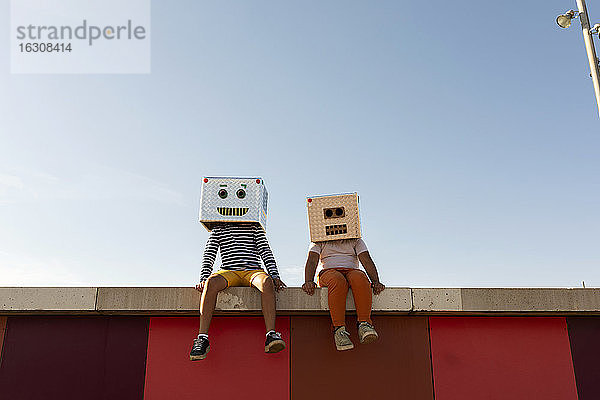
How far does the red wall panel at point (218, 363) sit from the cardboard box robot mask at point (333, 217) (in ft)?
2.55

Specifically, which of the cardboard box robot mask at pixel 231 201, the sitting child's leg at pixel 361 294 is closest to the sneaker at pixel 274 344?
the sitting child's leg at pixel 361 294

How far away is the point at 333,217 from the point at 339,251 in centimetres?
29

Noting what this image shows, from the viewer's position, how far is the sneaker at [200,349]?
3543 mm

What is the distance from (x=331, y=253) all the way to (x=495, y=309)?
1.35 m

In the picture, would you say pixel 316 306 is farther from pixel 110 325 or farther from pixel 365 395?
pixel 110 325

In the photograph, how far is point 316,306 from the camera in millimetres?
3938

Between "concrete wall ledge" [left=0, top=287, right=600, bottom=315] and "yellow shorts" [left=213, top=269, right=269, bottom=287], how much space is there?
91mm

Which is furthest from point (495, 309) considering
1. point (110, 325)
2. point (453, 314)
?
point (110, 325)

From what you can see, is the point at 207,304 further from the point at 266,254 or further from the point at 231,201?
the point at 231,201

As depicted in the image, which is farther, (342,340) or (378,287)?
(378,287)

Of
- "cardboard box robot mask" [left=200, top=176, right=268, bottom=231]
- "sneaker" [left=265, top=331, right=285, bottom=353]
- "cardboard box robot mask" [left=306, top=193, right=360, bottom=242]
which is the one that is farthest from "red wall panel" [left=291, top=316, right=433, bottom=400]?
"cardboard box robot mask" [left=200, top=176, right=268, bottom=231]

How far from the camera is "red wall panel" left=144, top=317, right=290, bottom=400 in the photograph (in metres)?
3.99

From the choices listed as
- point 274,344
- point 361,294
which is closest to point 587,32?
point 361,294

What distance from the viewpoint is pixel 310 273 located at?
4137 mm
